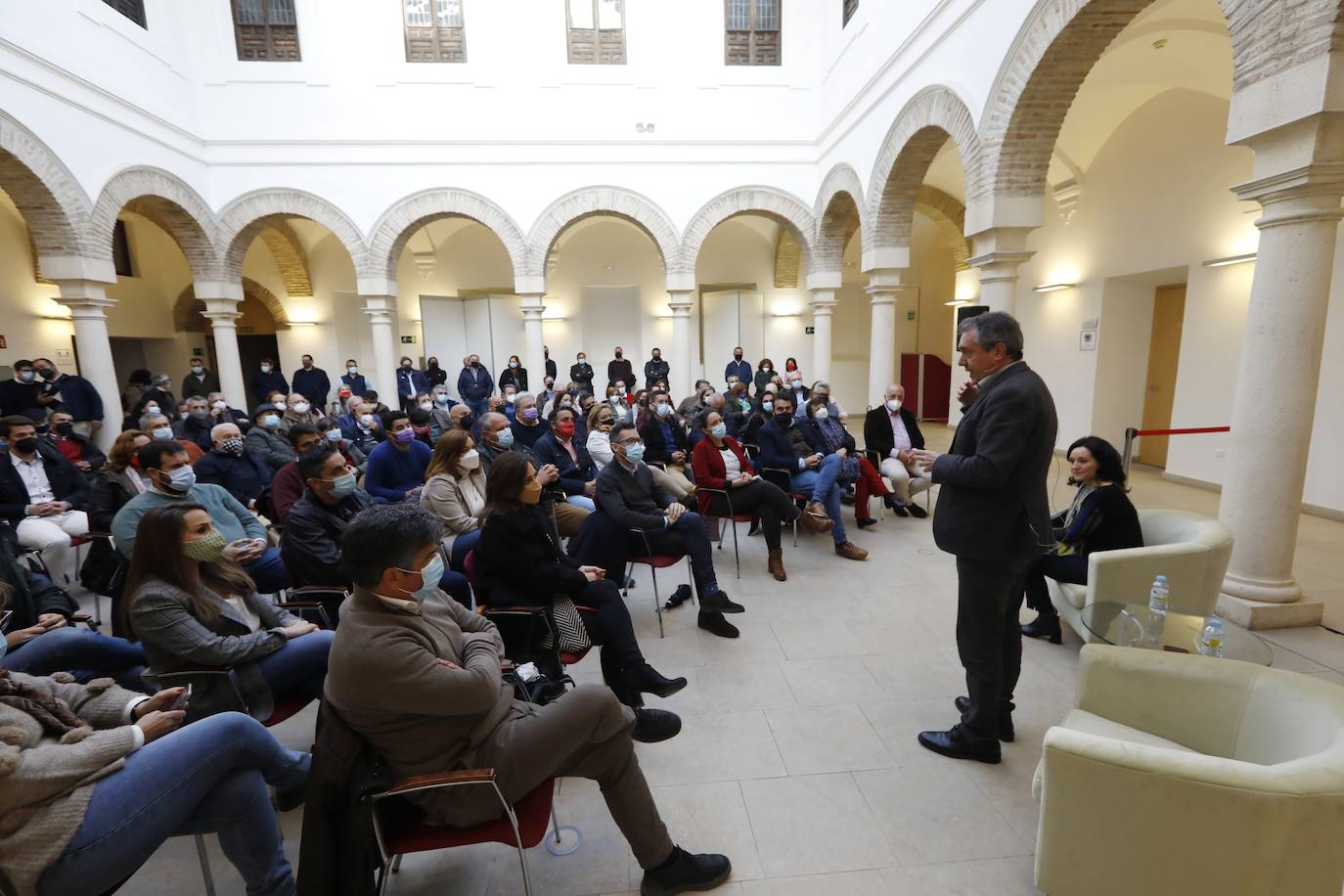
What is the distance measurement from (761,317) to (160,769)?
13533 mm

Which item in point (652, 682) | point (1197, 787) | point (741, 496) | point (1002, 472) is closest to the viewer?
point (1197, 787)

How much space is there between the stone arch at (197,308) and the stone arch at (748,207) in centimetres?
960

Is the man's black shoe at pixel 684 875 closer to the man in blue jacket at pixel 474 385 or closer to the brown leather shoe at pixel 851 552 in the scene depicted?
the brown leather shoe at pixel 851 552

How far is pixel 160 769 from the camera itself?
5.26 feet

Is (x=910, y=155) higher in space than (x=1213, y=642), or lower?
higher

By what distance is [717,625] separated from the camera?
3.71m

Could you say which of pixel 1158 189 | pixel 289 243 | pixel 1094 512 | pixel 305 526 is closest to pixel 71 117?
pixel 289 243

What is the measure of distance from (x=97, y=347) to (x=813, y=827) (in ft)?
35.0

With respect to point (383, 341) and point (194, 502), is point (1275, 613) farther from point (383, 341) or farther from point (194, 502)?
point (383, 341)

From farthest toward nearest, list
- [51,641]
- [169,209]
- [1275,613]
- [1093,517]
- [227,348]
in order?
[227,348] < [169,209] < [1275,613] < [1093,517] < [51,641]

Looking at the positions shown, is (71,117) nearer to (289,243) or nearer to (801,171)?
(289,243)

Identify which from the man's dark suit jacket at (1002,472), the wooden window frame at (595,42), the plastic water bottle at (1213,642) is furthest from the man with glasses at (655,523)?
the wooden window frame at (595,42)

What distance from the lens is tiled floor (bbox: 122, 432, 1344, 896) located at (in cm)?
202

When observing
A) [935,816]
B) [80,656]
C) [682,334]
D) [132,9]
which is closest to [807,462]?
[935,816]
